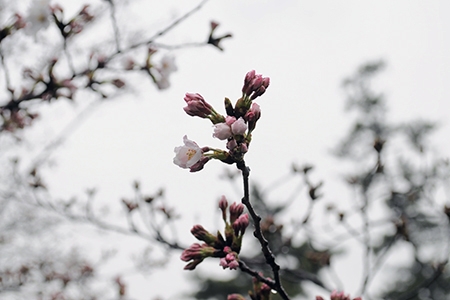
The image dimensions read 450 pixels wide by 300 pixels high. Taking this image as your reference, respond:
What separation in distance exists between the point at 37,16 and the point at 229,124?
2.04 metres

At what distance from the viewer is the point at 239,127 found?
1099mm

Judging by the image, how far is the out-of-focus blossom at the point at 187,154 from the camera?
1.19 m

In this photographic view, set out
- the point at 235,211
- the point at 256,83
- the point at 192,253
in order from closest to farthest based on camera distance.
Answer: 1. the point at 256,83
2. the point at 192,253
3. the point at 235,211

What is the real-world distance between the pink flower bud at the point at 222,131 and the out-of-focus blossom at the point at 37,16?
1.89 metres

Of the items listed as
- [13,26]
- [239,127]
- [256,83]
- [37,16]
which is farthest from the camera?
[37,16]

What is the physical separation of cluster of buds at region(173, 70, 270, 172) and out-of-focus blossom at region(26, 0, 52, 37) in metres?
1.76

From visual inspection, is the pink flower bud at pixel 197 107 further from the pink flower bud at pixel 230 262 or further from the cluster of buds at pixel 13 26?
the cluster of buds at pixel 13 26

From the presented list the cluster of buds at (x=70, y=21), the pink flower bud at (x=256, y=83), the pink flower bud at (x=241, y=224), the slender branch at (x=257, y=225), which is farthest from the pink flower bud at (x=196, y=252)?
the cluster of buds at (x=70, y=21)

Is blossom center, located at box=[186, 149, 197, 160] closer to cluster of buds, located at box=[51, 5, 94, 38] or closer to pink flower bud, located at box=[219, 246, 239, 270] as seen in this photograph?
pink flower bud, located at box=[219, 246, 239, 270]

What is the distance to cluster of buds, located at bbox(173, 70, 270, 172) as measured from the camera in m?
1.11

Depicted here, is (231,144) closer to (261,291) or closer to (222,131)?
(222,131)

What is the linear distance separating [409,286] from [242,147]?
18.5 meters

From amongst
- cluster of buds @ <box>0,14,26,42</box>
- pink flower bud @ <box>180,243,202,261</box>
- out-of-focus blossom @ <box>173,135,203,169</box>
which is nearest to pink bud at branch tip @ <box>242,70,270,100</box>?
out-of-focus blossom @ <box>173,135,203,169</box>

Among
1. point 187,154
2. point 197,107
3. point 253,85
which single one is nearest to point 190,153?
point 187,154
